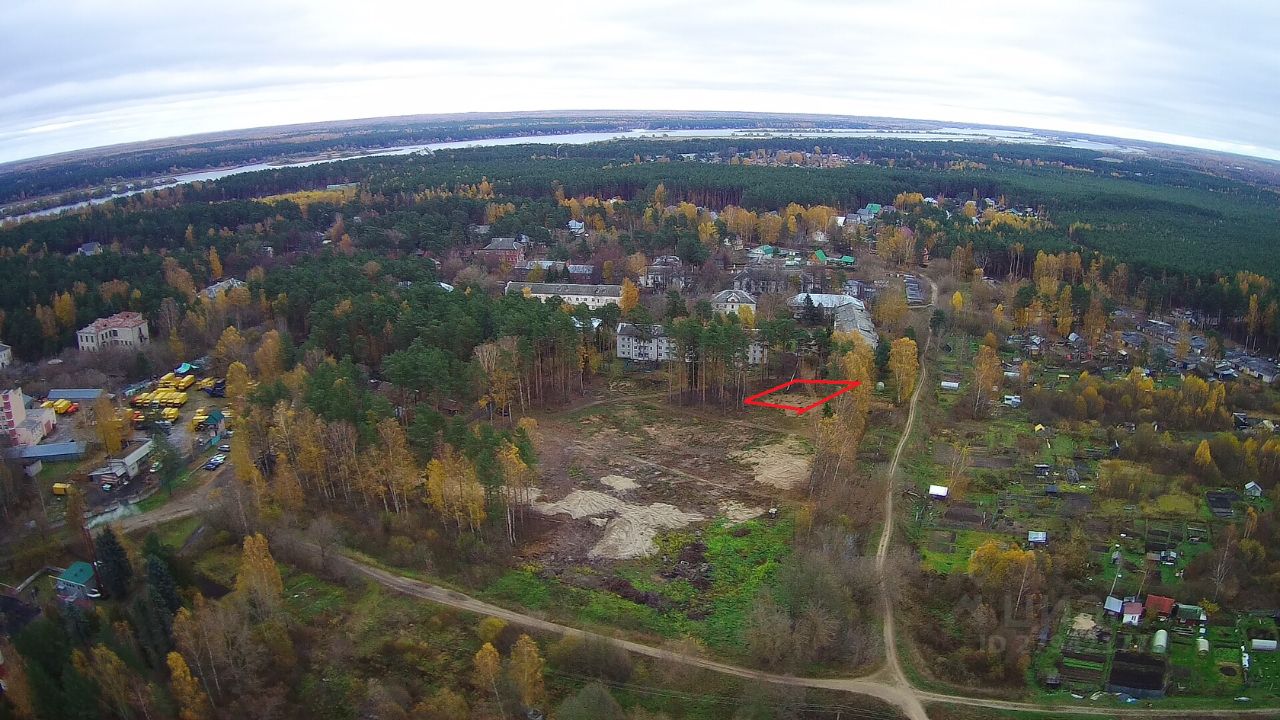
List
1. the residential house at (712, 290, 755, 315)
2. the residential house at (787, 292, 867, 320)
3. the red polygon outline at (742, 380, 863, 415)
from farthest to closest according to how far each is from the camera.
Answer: the residential house at (787, 292, 867, 320)
the residential house at (712, 290, 755, 315)
the red polygon outline at (742, 380, 863, 415)

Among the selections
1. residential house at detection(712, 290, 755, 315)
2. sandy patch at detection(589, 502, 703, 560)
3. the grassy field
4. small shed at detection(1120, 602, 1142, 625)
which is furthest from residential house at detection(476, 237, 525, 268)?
small shed at detection(1120, 602, 1142, 625)

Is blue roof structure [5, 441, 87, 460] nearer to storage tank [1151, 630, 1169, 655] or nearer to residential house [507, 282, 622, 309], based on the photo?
residential house [507, 282, 622, 309]

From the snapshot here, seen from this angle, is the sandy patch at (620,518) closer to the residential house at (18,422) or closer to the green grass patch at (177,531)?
the green grass patch at (177,531)

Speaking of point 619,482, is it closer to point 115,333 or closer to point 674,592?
point 674,592

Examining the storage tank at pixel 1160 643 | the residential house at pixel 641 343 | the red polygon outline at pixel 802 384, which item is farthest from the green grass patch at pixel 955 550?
the residential house at pixel 641 343

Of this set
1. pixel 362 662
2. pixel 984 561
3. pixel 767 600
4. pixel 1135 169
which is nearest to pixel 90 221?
pixel 362 662

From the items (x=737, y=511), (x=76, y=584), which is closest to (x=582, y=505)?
(x=737, y=511)
